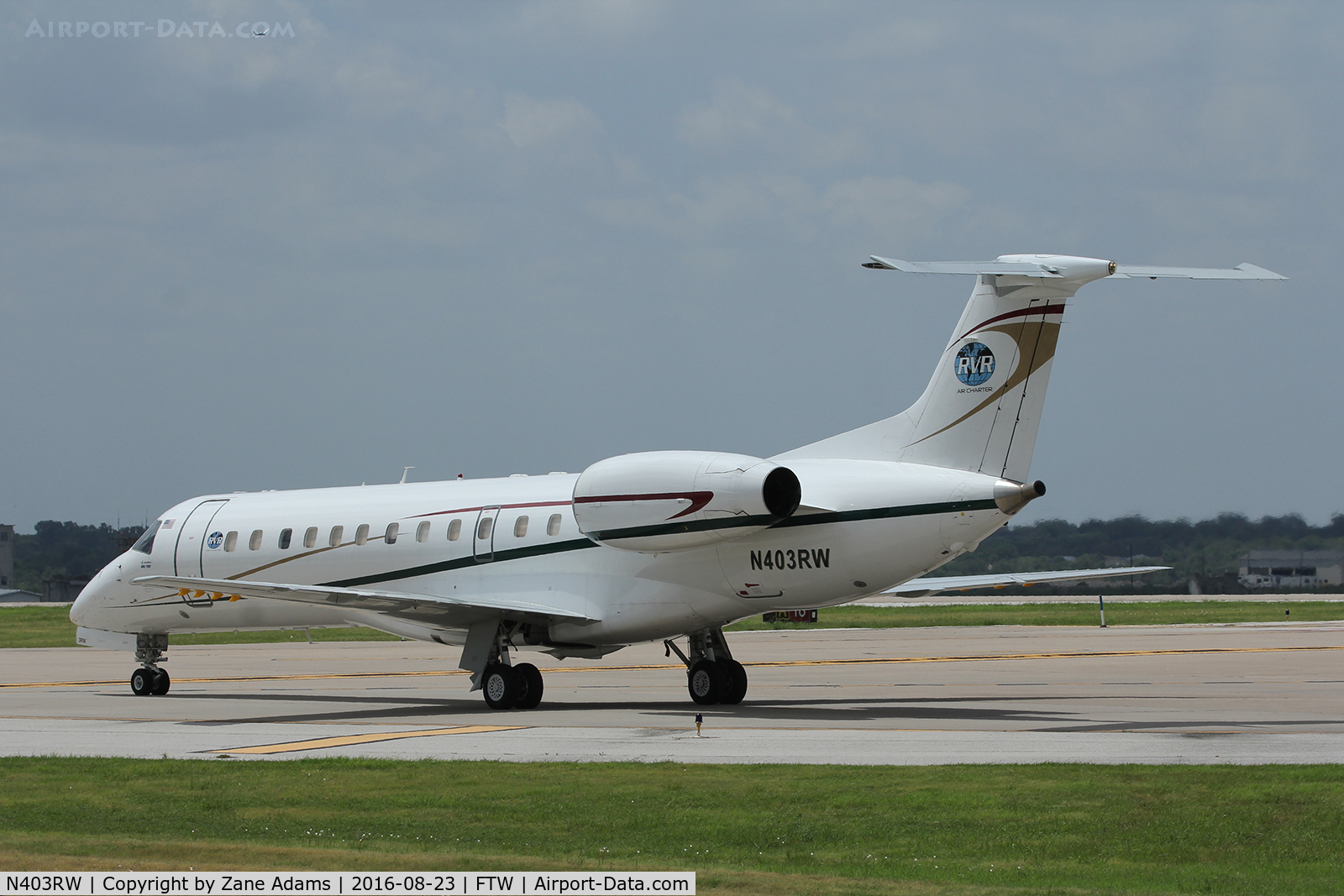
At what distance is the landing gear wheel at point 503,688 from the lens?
23.2 metres

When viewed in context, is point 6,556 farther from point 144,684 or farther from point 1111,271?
point 1111,271

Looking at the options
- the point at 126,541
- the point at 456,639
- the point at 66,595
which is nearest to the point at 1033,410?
the point at 456,639

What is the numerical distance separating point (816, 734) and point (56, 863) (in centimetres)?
1036

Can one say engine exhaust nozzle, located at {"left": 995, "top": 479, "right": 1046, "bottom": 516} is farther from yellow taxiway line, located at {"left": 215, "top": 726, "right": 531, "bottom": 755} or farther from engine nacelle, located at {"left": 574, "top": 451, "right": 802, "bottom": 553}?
yellow taxiway line, located at {"left": 215, "top": 726, "right": 531, "bottom": 755}

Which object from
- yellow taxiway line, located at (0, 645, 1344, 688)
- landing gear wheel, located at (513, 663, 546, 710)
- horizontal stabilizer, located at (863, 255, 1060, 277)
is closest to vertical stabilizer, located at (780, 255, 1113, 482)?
horizontal stabilizer, located at (863, 255, 1060, 277)

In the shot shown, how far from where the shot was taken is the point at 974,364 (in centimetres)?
2083

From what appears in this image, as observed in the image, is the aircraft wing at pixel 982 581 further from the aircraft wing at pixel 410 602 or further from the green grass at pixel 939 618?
the green grass at pixel 939 618

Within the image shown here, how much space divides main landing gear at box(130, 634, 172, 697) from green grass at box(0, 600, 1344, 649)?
71.3 ft

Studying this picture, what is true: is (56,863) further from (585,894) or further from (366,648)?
(366,648)

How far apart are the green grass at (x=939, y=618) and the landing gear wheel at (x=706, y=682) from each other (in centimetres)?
2744

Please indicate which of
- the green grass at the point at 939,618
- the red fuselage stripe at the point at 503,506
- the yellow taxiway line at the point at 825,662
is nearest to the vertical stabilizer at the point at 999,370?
the red fuselage stripe at the point at 503,506

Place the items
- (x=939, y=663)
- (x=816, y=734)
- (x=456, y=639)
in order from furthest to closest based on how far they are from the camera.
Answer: (x=939, y=663)
(x=456, y=639)
(x=816, y=734)

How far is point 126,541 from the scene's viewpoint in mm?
63438

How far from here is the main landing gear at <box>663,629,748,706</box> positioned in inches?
947
